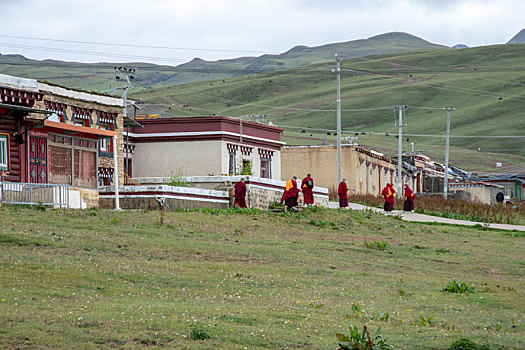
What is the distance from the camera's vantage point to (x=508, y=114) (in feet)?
557

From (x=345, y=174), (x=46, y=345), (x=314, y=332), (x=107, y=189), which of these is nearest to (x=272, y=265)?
(x=314, y=332)

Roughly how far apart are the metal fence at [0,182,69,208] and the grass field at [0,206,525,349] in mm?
1676

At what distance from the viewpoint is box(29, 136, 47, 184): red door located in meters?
32.3

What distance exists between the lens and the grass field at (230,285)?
1240 centimetres

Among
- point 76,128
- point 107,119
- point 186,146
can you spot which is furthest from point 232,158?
point 76,128

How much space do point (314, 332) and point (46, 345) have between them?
426 cm

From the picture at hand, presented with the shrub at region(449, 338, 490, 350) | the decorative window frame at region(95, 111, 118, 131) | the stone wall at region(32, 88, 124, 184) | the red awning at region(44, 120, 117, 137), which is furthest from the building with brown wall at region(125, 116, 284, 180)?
the shrub at region(449, 338, 490, 350)

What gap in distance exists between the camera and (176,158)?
48469 millimetres

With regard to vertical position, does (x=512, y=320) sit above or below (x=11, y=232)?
below

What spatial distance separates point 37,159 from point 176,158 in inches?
641

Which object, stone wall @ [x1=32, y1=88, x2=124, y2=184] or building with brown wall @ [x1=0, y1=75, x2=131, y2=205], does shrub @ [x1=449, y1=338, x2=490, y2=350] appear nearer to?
building with brown wall @ [x1=0, y1=75, x2=131, y2=205]

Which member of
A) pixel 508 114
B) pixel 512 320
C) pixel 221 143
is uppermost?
pixel 508 114

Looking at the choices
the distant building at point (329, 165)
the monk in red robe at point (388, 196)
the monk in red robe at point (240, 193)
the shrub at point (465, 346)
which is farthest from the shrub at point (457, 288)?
the distant building at point (329, 165)

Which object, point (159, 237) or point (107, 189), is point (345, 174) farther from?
point (159, 237)
